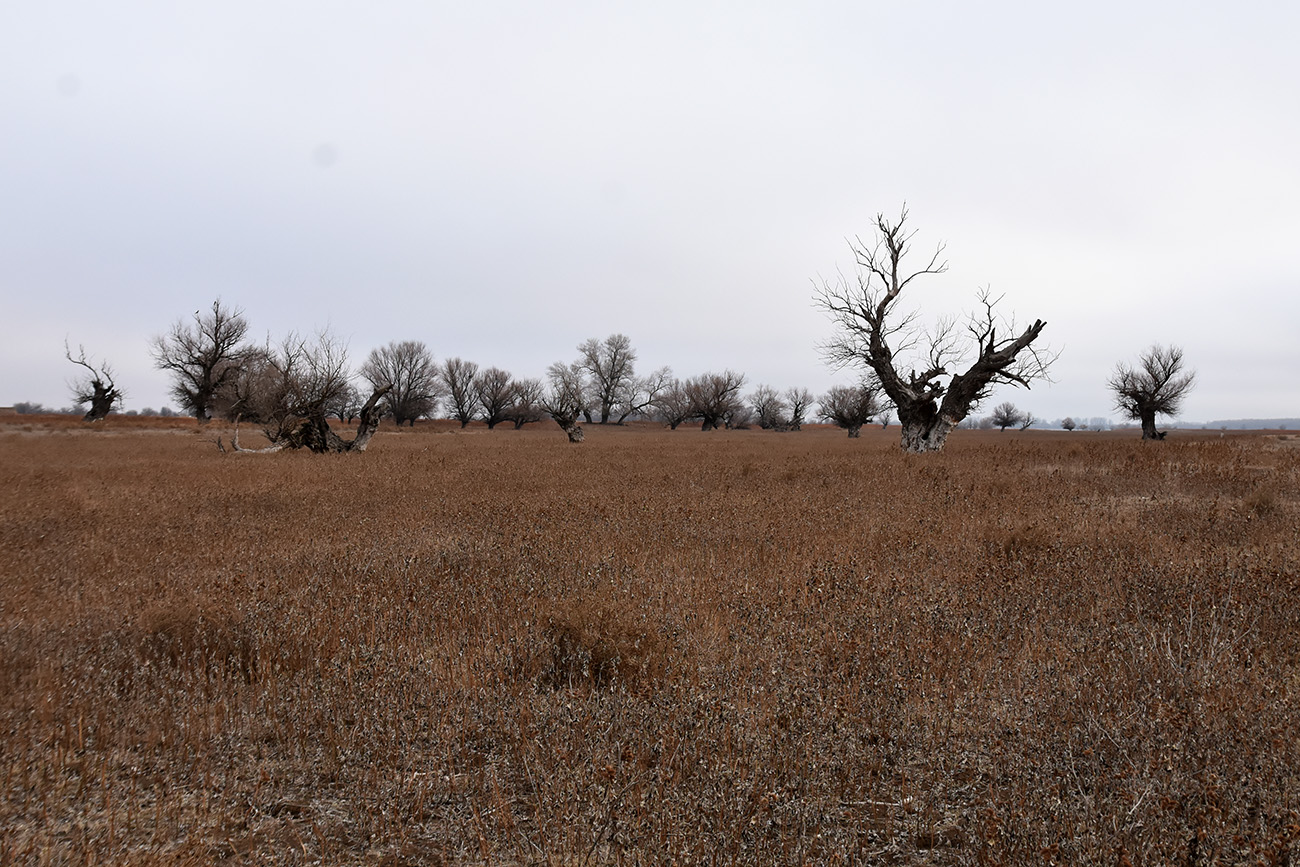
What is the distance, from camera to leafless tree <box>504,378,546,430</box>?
2623 inches

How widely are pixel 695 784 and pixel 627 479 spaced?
9997 mm

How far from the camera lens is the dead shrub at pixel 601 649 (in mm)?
3494

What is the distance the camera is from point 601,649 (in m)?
3.63

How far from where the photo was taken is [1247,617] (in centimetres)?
417

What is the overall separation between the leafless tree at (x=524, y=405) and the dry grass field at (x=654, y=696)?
60010mm

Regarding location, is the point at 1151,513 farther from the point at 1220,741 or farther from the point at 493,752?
the point at 493,752

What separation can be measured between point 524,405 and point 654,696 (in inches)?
2519

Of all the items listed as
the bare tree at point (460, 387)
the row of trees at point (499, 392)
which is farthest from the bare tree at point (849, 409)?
the bare tree at point (460, 387)

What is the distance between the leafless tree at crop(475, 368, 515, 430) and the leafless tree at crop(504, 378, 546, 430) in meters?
0.36

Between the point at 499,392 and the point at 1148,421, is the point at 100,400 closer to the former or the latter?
the point at 499,392

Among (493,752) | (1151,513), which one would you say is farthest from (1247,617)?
(493,752)

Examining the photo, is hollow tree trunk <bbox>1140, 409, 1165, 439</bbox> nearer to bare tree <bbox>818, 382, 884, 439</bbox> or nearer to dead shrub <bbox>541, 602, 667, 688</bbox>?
bare tree <bbox>818, 382, 884, 439</bbox>

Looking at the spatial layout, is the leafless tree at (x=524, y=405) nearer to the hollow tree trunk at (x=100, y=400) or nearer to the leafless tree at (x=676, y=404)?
the leafless tree at (x=676, y=404)

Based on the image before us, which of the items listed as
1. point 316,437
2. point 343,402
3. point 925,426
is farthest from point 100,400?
point 925,426
